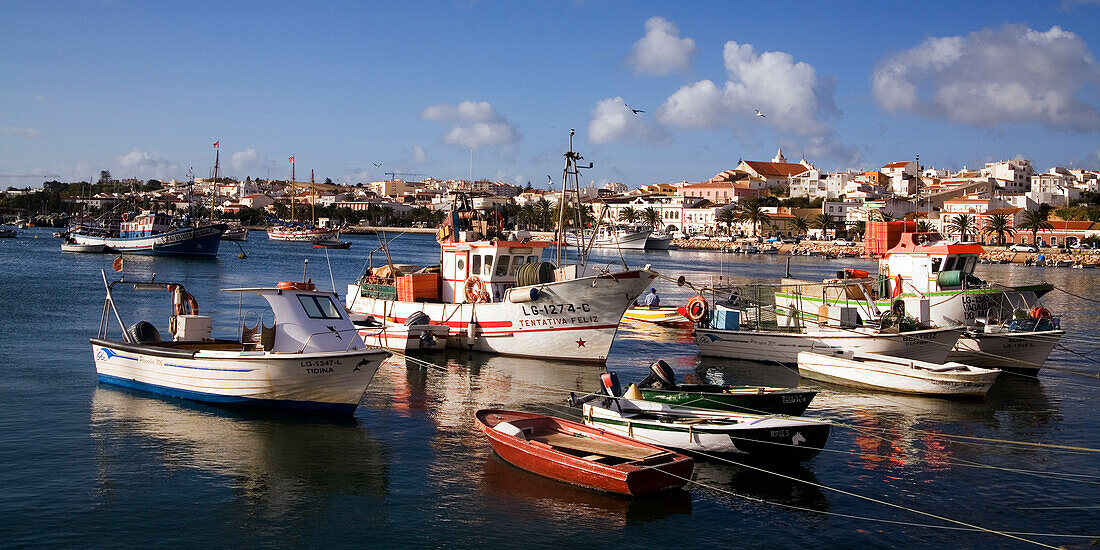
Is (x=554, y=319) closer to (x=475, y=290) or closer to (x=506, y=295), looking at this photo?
(x=506, y=295)

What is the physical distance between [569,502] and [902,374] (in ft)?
38.6

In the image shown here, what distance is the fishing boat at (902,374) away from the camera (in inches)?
831

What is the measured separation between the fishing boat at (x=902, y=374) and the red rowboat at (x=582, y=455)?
9.86m

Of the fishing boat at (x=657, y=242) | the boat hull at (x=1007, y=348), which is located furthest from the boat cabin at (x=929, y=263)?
the fishing boat at (x=657, y=242)

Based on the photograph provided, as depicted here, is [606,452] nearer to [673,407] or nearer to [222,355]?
[673,407]

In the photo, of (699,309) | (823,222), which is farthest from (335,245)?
(699,309)

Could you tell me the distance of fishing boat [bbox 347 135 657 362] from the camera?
2592 centimetres

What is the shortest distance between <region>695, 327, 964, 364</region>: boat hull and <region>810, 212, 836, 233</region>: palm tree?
123m

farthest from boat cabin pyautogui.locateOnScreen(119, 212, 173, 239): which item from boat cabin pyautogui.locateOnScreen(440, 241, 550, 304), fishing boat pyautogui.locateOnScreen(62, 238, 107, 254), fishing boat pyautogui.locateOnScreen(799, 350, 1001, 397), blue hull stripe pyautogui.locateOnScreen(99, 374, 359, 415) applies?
fishing boat pyautogui.locateOnScreen(799, 350, 1001, 397)

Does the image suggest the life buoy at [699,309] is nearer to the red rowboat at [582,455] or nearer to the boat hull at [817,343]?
the boat hull at [817,343]

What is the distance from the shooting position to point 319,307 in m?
19.2

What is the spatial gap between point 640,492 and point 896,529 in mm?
3712

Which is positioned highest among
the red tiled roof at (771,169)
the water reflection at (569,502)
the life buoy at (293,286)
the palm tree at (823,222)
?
the red tiled roof at (771,169)

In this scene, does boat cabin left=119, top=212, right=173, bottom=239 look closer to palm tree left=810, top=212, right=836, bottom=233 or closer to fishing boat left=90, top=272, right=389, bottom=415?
fishing boat left=90, top=272, right=389, bottom=415
